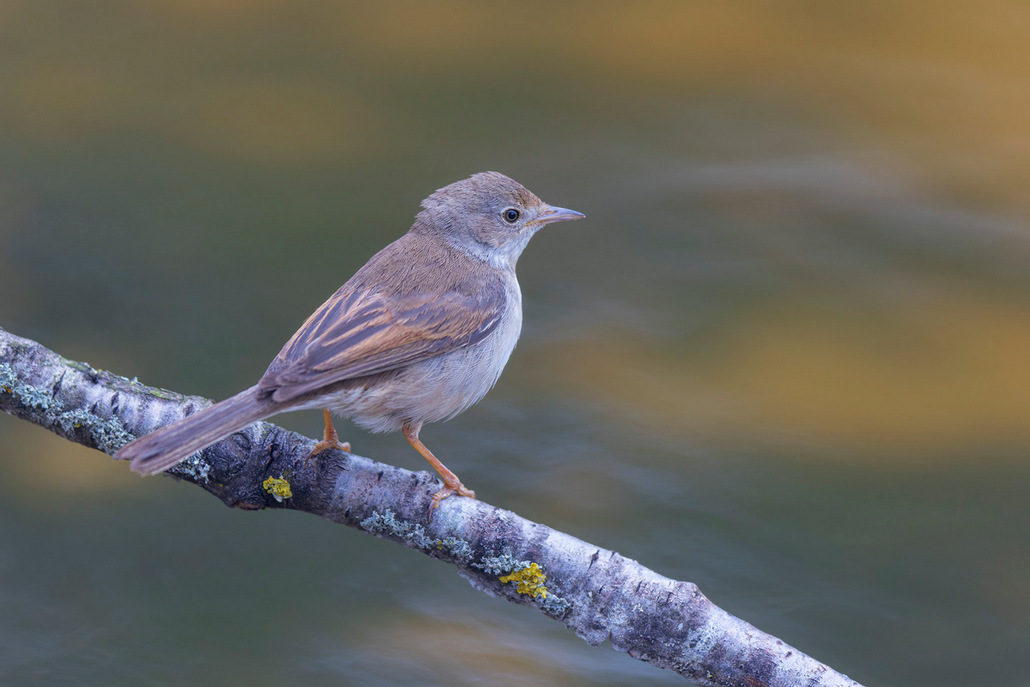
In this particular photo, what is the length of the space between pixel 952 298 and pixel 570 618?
5.25 meters

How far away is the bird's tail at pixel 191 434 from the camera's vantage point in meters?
2.60

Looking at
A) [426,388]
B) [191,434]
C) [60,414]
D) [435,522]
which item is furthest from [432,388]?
[60,414]

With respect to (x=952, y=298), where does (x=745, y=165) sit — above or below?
above

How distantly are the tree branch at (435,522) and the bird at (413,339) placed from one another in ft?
0.38

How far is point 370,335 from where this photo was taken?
3.20 metres

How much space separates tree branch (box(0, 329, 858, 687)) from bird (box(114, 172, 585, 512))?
0.12 meters

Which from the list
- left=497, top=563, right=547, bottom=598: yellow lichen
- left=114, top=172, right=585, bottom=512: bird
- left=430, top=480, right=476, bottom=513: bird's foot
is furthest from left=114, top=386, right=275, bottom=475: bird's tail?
left=497, top=563, right=547, bottom=598: yellow lichen

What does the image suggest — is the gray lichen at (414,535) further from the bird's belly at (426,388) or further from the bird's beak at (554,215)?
the bird's beak at (554,215)

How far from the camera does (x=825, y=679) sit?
270cm

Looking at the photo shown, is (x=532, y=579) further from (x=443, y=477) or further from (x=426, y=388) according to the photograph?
(x=426, y=388)

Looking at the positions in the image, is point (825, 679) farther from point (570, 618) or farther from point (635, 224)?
point (635, 224)

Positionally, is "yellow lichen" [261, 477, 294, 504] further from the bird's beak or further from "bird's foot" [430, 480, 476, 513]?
the bird's beak

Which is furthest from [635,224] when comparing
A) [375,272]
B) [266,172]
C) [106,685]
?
[106,685]

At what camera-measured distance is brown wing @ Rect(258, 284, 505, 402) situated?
9.76ft
